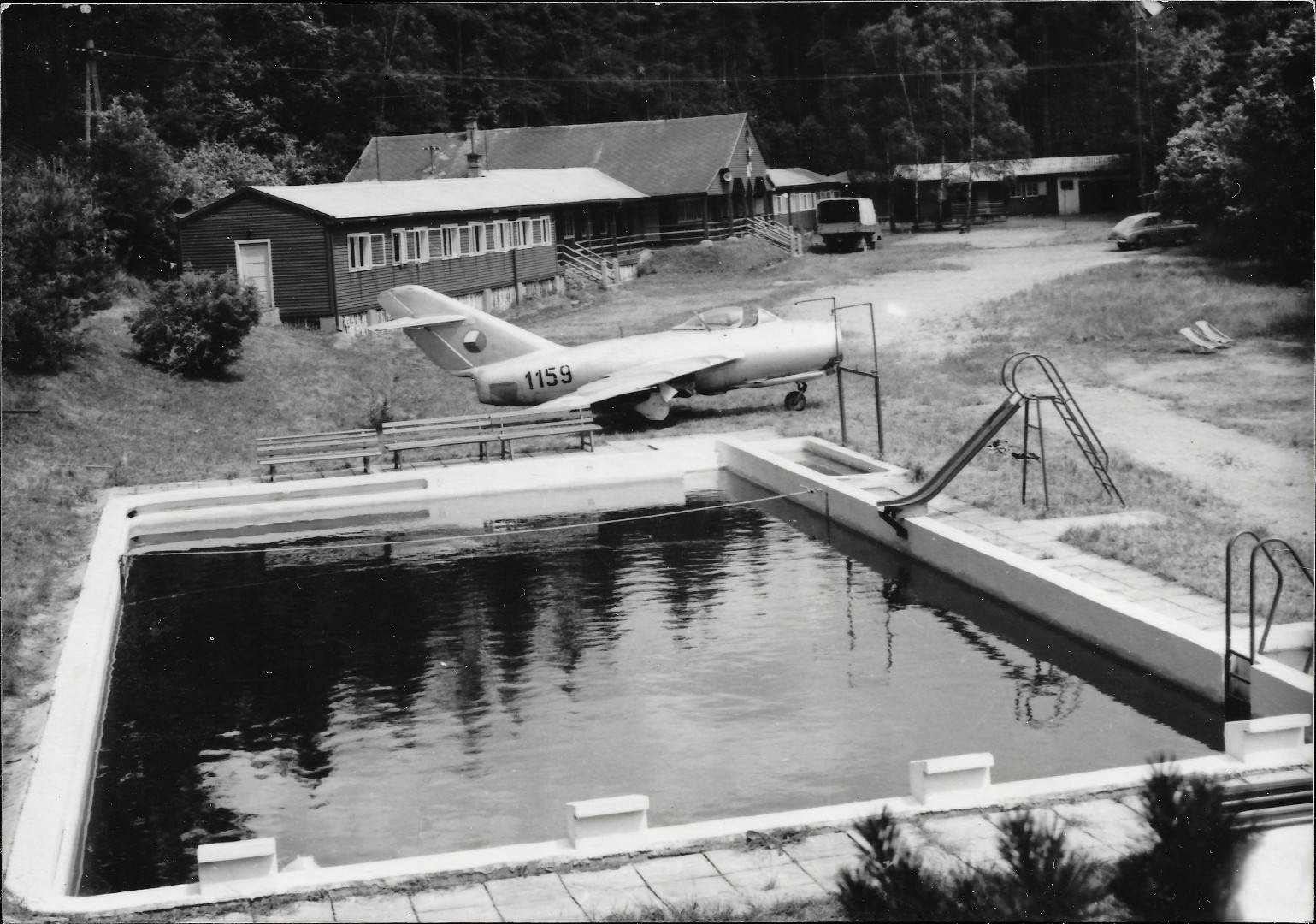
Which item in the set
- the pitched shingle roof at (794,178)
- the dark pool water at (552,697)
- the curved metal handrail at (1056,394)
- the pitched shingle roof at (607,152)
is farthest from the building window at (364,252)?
the pitched shingle roof at (794,178)

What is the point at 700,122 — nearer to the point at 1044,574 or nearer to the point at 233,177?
the point at 233,177

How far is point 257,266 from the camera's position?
36.3 metres

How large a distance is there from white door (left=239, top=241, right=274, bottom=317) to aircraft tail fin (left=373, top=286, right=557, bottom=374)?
10.8 meters

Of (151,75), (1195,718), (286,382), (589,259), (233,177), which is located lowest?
(1195,718)

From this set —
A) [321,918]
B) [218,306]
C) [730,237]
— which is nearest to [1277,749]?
[321,918]

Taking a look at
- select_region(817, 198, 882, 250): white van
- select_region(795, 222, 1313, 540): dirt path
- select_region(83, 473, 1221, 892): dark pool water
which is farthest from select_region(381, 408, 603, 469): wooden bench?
select_region(817, 198, 882, 250): white van

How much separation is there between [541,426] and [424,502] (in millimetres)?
3568

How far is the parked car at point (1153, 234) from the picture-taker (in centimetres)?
4756

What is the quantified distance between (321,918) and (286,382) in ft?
80.2

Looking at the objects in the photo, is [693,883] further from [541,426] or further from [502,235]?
[502,235]

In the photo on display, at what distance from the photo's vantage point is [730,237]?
55656 millimetres

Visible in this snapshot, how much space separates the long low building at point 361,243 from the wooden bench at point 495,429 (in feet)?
39.0

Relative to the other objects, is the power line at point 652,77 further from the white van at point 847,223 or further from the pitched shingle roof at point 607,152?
the white van at point 847,223

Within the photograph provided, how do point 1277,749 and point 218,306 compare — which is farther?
point 218,306
